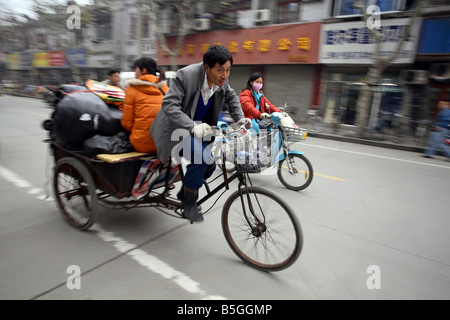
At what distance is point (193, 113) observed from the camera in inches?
104

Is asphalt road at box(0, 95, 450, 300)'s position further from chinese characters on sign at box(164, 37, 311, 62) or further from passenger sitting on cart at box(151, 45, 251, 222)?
chinese characters on sign at box(164, 37, 311, 62)

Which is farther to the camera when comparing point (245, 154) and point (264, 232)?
point (264, 232)

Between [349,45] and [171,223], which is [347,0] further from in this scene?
[171,223]

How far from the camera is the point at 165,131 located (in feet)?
8.35

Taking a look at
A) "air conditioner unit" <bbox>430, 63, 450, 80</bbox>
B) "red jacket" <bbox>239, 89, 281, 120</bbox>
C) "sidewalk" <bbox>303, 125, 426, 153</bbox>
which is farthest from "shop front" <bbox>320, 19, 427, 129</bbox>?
"red jacket" <bbox>239, 89, 281, 120</bbox>

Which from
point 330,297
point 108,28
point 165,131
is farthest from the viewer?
point 108,28

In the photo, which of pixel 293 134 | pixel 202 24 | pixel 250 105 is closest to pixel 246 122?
pixel 293 134

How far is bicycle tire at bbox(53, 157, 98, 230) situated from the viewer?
9.09ft

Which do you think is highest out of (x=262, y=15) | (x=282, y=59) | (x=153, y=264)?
(x=262, y=15)

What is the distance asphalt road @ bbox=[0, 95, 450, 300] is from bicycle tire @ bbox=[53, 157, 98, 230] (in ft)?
0.43

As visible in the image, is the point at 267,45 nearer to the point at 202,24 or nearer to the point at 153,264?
the point at 202,24

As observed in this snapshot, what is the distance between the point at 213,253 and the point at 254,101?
2.74m
